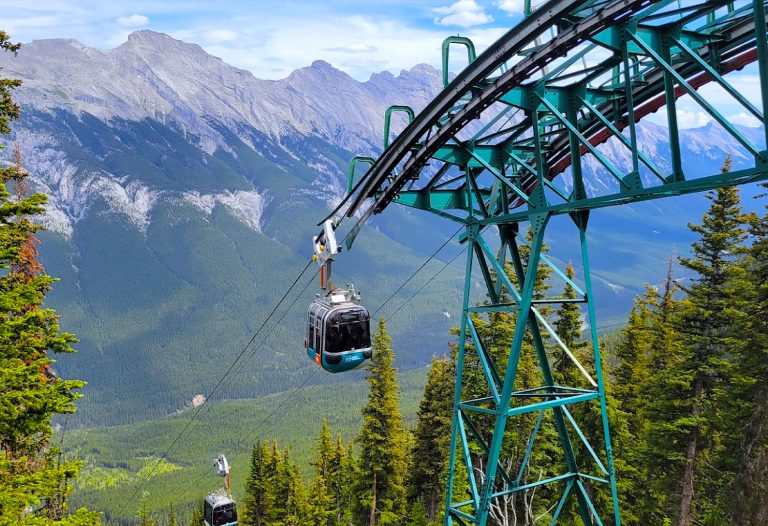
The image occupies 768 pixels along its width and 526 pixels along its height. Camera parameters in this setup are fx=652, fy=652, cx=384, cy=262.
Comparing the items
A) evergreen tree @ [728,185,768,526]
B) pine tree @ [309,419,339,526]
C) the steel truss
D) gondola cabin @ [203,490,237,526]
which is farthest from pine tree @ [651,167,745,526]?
pine tree @ [309,419,339,526]

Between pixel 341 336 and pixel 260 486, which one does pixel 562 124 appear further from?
pixel 260 486

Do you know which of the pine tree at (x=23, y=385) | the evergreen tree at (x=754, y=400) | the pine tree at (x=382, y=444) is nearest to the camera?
the pine tree at (x=23, y=385)

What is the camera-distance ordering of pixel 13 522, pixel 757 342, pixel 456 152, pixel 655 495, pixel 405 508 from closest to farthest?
pixel 13 522, pixel 456 152, pixel 757 342, pixel 655 495, pixel 405 508

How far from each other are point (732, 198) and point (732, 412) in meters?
7.60

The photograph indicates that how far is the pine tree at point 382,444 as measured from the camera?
1454 inches

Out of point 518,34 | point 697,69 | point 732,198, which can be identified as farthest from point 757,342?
point 518,34

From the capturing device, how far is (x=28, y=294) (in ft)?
41.8

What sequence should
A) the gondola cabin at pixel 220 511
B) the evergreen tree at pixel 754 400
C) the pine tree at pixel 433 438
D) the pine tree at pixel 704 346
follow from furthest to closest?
the gondola cabin at pixel 220 511, the pine tree at pixel 433 438, the pine tree at pixel 704 346, the evergreen tree at pixel 754 400

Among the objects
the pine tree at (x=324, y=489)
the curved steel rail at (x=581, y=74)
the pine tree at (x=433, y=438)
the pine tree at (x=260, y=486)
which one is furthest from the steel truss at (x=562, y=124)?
the pine tree at (x=260, y=486)

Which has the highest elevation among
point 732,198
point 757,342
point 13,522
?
point 732,198

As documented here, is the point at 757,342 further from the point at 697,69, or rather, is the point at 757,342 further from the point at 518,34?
the point at 518,34

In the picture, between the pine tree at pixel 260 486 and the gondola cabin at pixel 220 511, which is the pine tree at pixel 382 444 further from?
the pine tree at pixel 260 486

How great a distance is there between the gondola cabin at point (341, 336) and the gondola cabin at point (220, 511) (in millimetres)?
20574

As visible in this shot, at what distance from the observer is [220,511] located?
34.9 metres
